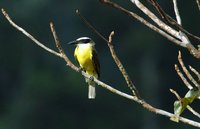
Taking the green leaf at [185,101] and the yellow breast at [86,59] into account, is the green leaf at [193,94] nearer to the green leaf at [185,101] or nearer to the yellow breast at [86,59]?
the green leaf at [185,101]

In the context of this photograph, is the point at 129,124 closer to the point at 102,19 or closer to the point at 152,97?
the point at 152,97

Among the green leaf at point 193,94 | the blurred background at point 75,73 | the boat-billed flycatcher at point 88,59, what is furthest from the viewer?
the blurred background at point 75,73

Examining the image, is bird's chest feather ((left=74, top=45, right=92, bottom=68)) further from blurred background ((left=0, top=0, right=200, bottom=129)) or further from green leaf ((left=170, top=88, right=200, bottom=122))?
blurred background ((left=0, top=0, right=200, bottom=129))

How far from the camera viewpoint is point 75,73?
31.8m

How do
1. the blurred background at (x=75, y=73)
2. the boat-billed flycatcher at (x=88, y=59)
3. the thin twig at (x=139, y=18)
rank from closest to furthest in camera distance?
1. the thin twig at (x=139, y=18)
2. the boat-billed flycatcher at (x=88, y=59)
3. the blurred background at (x=75, y=73)

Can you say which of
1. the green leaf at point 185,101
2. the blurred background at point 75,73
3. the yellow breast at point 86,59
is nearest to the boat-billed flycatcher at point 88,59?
the yellow breast at point 86,59

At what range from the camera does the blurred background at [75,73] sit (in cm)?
3281

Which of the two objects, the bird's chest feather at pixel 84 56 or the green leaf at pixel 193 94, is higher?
the bird's chest feather at pixel 84 56

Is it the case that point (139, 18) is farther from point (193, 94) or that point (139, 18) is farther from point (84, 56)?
point (84, 56)

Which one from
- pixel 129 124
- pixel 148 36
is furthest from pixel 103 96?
pixel 148 36

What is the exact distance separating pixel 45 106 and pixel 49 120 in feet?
2.96

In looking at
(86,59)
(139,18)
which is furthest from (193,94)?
(86,59)

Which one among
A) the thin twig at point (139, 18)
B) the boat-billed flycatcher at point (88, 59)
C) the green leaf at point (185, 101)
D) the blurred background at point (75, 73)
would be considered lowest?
the green leaf at point (185, 101)

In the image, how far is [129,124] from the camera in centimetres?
3303
